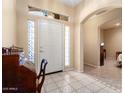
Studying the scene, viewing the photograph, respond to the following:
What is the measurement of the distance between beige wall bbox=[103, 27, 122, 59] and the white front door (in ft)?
21.6

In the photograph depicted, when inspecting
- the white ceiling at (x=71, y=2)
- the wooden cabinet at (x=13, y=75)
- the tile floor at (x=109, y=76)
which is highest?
the white ceiling at (x=71, y=2)

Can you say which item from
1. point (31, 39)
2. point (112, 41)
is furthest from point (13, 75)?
point (112, 41)

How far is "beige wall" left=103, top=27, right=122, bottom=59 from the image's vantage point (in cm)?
939

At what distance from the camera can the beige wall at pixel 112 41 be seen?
9391 millimetres

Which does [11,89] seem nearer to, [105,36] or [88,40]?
[88,40]

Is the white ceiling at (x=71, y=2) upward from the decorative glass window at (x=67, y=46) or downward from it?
Answer: upward

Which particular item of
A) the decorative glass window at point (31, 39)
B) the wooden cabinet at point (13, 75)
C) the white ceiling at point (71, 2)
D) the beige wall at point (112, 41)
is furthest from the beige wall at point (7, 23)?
the beige wall at point (112, 41)

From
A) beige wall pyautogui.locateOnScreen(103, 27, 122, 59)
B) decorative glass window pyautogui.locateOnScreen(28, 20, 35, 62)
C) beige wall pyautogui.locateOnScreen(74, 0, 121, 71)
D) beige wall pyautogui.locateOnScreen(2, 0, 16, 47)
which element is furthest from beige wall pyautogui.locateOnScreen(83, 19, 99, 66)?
beige wall pyautogui.locateOnScreen(2, 0, 16, 47)

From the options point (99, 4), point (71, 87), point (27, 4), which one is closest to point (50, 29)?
point (27, 4)

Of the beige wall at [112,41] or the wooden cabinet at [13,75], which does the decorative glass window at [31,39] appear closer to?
the wooden cabinet at [13,75]

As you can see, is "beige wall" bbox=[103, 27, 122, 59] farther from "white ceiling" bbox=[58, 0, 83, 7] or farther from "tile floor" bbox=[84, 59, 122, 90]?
"white ceiling" bbox=[58, 0, 83, 7]

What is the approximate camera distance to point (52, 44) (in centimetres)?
445

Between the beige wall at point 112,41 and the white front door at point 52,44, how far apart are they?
6.60 m

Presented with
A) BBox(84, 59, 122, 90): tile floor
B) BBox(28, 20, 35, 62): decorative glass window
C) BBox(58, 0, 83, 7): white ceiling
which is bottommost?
BBox(84, 59, 122, 90): tile floor
